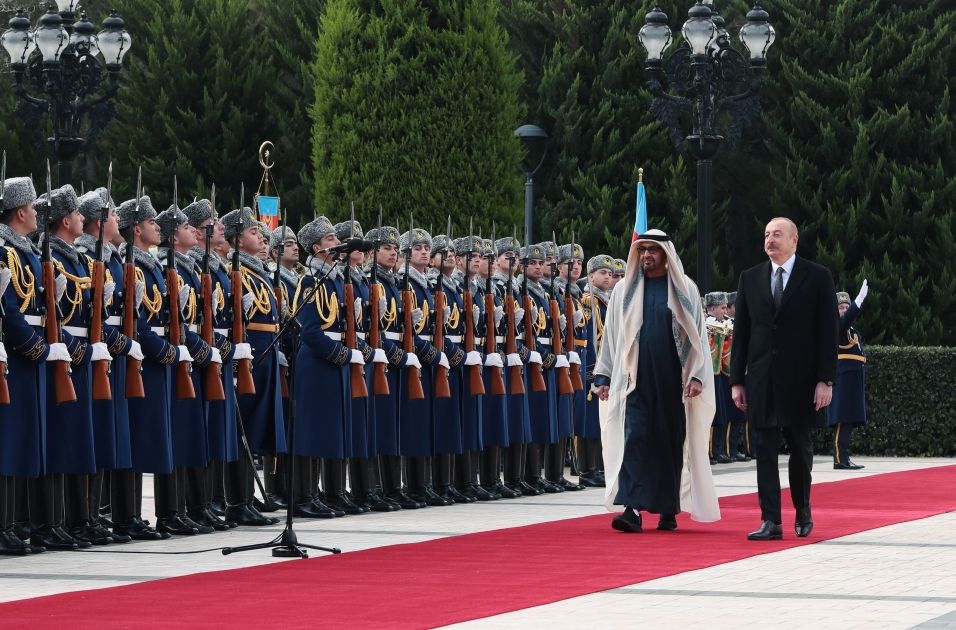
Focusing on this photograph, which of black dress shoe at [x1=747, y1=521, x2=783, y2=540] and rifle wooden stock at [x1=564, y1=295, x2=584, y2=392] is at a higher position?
rifle wooden stock at [x1=564, y1=295, x2=584, y2=392]

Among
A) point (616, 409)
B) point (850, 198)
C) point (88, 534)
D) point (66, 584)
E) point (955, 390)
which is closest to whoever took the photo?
point (66, 584)

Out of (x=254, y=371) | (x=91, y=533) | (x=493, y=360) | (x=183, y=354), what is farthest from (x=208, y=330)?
(x=493, y=360)

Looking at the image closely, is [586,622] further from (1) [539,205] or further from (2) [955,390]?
(1) [539,205]

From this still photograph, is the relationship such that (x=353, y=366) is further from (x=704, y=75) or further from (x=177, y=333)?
(x=704, y=75)

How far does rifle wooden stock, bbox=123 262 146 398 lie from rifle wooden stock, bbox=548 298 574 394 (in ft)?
17.9

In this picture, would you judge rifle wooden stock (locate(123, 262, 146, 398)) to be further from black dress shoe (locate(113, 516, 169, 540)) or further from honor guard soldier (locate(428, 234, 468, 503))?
honor guard soldier (locate(428, 234, 468, 503))

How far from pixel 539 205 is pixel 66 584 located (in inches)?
896

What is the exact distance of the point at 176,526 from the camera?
40.3 feet

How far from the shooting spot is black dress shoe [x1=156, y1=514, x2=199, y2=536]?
40.3 feet

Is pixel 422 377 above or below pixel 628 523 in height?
above

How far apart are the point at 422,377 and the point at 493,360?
2.44ft

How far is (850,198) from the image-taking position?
3188 centimetres

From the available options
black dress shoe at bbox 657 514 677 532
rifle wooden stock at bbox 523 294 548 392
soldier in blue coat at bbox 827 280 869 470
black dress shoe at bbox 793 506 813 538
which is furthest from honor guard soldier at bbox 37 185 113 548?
soldier in blue coat at bbox 827 280 869 470

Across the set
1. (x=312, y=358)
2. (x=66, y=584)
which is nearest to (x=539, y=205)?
(x=312, y=358)
